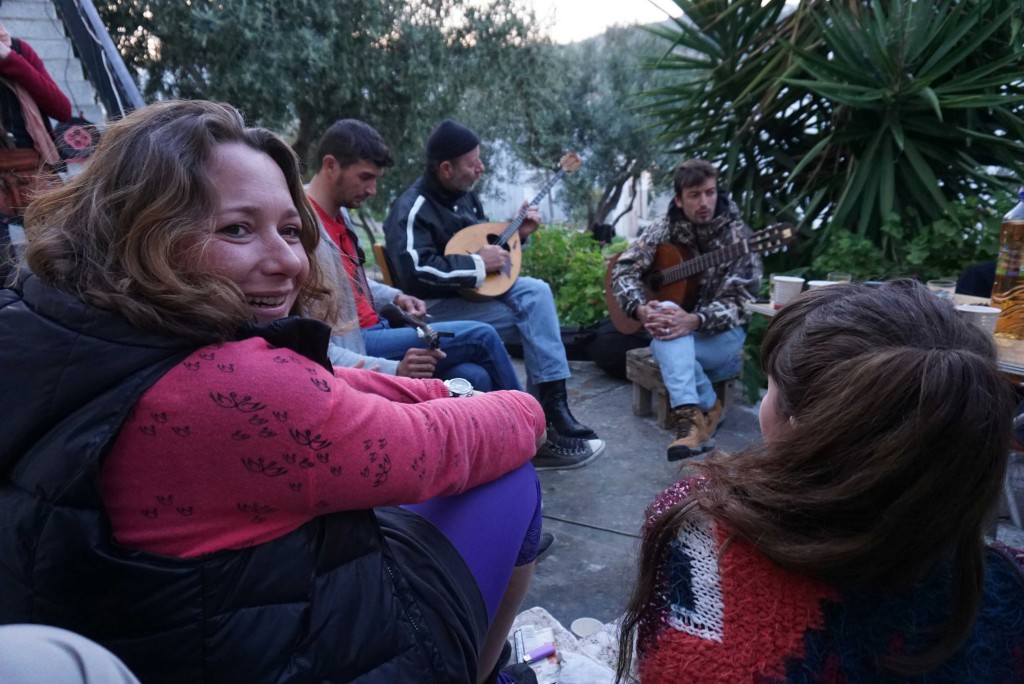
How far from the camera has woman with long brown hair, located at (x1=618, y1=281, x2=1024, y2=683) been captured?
798 millimetres

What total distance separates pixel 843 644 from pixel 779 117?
495cm

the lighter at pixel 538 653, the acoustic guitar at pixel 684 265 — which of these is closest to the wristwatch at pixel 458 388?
the lighter at pixel 538 653

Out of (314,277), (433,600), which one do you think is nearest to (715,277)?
(314,277)

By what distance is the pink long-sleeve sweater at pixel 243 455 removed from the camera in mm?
869

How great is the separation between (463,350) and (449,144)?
1.32 meters

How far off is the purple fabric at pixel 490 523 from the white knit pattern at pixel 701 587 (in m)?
0.48

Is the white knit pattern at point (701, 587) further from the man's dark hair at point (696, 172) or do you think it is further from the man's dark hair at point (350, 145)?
the man's dark hair at point (696, 172)

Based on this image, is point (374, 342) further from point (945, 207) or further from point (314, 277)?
point (945, 207)

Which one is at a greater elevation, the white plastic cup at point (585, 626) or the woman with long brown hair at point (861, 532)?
the woman with long brown hair at point (861, 532)

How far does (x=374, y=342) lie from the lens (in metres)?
2.76

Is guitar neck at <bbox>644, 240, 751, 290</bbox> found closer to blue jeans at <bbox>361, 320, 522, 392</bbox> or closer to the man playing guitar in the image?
the man playing guitar

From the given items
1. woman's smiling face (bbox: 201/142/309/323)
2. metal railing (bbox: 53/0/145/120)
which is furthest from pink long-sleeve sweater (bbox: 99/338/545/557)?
metal railing (bbox: 53/0/145/120)

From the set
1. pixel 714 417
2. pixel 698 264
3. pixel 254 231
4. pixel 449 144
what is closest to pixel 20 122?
pixel 449 144

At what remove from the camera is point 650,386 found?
3875 millimetres
